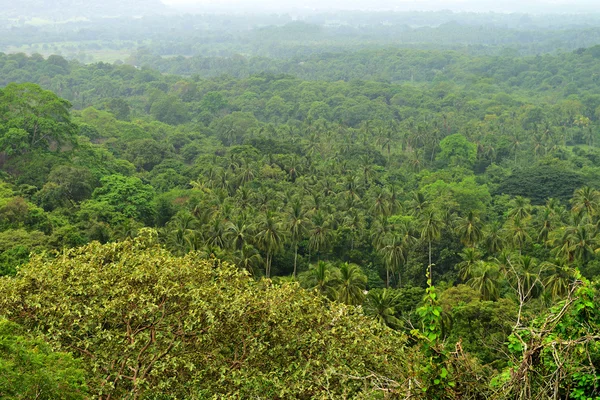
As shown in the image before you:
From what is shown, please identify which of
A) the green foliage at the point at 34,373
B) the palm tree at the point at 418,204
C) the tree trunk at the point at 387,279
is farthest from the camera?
A: the palm tree at the point at 418,204

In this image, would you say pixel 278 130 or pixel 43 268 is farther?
pixel 278 130

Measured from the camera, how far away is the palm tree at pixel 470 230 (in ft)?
140

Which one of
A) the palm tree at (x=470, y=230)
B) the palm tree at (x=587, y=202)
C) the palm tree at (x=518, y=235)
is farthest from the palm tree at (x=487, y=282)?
the palm tree at (x=587, y=202)

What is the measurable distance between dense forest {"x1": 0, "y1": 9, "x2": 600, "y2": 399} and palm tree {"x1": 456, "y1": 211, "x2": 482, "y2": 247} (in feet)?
0.53

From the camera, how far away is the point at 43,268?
53.8 feet

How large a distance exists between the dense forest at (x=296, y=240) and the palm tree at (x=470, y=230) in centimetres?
16

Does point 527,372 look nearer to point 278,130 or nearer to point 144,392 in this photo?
point 144,392

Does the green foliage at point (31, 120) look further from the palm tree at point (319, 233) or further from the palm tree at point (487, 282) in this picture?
the palm tree at point (487, 282)

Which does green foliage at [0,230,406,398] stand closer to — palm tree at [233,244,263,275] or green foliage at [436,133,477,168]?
palm tree at [233,244,263,275]

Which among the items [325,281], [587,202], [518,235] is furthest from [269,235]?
[587,202]

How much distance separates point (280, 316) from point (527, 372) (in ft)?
26.3

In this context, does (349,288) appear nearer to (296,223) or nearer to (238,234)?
(238,234)

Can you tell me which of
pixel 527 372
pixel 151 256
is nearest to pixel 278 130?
pixel 151 256

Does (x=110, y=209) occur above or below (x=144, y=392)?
below
